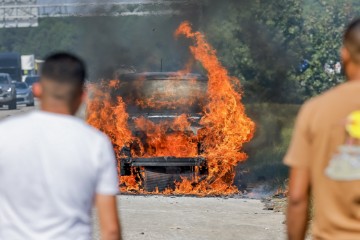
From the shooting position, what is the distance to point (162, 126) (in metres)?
15.1

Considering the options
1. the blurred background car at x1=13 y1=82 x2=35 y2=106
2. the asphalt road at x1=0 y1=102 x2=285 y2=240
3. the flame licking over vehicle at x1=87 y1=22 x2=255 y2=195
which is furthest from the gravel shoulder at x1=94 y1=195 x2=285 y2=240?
the blurred background car at x1=13 y1=82 x2=35 y2=106

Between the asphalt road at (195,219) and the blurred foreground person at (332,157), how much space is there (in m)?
6.35

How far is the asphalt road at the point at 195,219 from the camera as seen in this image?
36.1ft

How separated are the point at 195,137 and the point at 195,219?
287cm

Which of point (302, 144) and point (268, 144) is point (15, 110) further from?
point (302, 144)

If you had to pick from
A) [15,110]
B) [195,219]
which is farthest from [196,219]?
[15,110]

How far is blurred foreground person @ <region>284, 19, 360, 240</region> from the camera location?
4387 millimetres

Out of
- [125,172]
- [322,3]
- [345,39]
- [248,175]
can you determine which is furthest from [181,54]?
[345,39]

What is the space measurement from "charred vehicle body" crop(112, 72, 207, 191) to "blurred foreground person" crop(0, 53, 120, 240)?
9.92 m

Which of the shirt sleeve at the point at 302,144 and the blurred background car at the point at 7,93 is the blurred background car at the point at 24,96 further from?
the shirt sleeve at the point at 302,144

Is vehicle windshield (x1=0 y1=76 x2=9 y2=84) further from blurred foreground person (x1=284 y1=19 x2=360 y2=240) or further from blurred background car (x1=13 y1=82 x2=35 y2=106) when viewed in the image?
blurred foreground person (x1=284 y1=19 x2=360 y2=240)

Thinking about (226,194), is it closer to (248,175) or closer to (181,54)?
(248,175)

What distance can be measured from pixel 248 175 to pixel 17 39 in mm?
76281

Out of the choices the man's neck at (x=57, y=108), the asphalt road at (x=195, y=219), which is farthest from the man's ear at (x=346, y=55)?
the asphalt road at (x=195, y=219)
